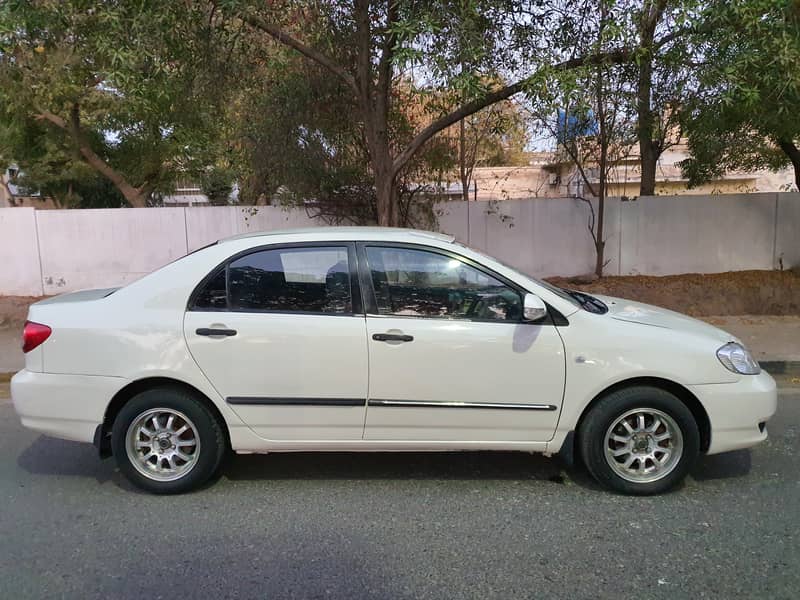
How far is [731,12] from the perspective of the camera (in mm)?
5668

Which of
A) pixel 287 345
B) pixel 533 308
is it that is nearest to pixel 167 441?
pixel 287 345

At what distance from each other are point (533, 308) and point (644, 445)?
113cm

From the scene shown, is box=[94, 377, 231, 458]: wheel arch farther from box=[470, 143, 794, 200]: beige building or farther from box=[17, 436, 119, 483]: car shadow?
box=[470, 143, 794, 200]: beige building

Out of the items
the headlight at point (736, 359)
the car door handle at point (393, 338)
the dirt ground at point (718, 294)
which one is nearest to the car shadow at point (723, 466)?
the headlight at point (736, 359)

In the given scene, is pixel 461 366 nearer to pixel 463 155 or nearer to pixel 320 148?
pixel 320 148

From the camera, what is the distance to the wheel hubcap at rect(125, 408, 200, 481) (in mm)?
3889

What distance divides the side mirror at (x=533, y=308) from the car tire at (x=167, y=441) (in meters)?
2.05

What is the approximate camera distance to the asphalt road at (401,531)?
2998 mm

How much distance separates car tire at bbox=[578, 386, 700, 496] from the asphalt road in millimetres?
142

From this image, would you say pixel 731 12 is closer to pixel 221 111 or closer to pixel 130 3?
pixel 130 3

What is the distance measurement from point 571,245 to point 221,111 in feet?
19.8

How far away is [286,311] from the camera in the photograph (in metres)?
3.83

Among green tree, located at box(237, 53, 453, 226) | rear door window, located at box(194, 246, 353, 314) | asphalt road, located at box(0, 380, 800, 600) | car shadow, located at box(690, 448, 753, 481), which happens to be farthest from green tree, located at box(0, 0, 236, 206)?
car shadow, located at box(690, 448, 753, 481)

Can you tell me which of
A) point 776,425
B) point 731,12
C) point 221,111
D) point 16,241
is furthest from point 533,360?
point 16,241
